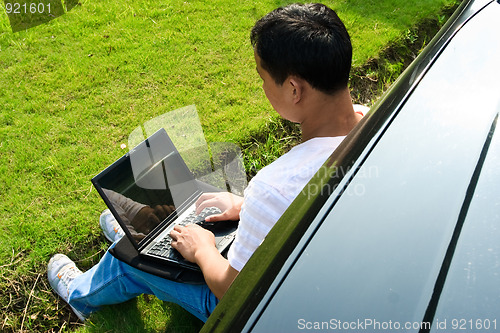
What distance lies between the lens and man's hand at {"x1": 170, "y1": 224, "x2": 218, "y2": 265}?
5.87 ft

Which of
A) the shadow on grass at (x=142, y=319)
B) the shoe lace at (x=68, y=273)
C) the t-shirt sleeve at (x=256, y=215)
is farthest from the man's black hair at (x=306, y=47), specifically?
the shoe lace at (x=68, y=273)

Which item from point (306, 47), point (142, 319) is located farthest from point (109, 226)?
point (306, 47)

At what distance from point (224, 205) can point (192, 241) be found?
0.27 meters

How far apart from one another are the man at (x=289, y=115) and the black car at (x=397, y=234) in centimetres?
24

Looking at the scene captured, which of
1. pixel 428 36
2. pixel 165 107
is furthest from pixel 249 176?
pixel 428 36

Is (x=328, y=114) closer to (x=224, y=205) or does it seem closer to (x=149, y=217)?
(x=224, y=205)

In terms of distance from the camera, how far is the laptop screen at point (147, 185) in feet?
6.55

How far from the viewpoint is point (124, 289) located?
2.16 metres

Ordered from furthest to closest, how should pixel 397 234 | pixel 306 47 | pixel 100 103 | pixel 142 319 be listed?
pixel 100 103 → pixel 142 319 → pixel 306 47 → pixel 397 234

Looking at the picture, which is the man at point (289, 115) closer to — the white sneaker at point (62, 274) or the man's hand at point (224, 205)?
the man's hand at point (224, 205)

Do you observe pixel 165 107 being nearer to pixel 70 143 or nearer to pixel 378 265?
pixel 70 143

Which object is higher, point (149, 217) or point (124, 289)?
point (149, 217)

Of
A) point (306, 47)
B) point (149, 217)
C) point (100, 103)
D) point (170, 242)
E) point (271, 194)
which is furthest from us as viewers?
point (100, 103)

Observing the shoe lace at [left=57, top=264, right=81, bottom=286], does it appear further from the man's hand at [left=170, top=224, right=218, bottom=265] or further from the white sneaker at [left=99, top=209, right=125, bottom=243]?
the man's hand at [left=170, top=224, right=218, bottom=265]
